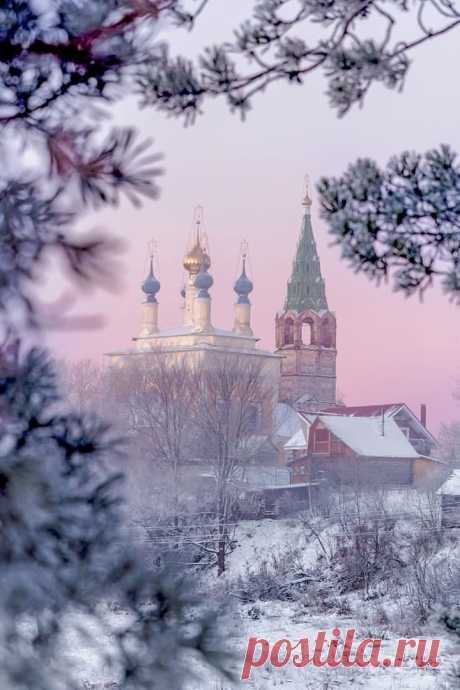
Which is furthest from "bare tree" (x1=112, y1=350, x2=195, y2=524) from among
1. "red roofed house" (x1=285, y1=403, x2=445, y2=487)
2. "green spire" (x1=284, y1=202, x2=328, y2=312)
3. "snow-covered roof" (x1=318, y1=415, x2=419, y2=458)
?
"green spire" (x1=284, y1=202, x2=328, y2=312)

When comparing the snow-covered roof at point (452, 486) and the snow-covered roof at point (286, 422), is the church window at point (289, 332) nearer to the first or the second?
the snow-covered roof at point (286, 422)

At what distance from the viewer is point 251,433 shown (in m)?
32.0

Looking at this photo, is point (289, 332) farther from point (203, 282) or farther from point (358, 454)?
point (358, 454)

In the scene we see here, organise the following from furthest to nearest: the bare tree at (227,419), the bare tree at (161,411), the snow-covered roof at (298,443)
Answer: the snow-covered roof at (298,443), the bare tree at (227,419), the bare tree at (161,411)

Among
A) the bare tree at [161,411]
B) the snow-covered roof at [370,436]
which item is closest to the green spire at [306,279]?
the snow-covered roof at [370,436]

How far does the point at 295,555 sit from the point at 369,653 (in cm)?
790

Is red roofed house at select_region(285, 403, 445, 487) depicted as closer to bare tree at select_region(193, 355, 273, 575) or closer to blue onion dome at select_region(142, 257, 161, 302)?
bare tree at select_region(193, 355, 273, 575)

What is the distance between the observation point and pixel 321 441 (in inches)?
1303

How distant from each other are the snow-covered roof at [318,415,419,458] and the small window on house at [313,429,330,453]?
0.91 ft

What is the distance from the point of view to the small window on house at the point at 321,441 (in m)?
32.8

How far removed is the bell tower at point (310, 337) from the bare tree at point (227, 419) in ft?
79.7

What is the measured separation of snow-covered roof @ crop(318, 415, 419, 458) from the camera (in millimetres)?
32344

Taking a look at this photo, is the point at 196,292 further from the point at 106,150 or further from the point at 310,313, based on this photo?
the point at 106,150

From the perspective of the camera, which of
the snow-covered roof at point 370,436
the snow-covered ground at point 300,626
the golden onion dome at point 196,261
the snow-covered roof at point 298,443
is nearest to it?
the snow-covered ground at point 300,626
